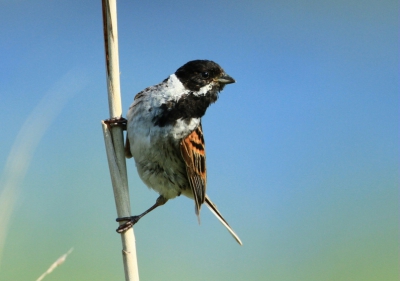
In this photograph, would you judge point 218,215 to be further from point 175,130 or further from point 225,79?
point 225,79

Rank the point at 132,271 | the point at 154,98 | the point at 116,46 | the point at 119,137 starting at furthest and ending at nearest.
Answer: the point at 154,98 < the point at 119,137 < the point at 116,46 < the point at 132,271

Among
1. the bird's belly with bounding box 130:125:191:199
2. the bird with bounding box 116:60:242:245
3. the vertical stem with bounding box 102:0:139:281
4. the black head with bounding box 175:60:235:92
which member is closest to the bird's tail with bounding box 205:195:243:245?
the bird with bounding box 116:60:242:245

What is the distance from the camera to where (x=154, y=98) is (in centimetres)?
198

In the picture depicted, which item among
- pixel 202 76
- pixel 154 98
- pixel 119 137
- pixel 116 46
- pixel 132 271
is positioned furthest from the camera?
pixel 202 76

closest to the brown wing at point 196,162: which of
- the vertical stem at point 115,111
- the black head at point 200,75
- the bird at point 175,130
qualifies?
the bird at point 175,130

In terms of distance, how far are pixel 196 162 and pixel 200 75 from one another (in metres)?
0.43

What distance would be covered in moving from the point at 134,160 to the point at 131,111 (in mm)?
240

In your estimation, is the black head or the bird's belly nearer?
the bird's belly

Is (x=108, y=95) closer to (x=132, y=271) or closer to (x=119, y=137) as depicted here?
(x=119, y=137)

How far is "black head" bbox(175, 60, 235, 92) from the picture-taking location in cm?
212

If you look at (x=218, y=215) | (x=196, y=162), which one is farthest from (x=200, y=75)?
(x=218, y=215)

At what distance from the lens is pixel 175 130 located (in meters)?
2.02

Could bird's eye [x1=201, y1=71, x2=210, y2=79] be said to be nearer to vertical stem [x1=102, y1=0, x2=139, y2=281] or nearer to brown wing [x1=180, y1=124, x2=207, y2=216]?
brown wing [x1=180, y1=124, x2=207, y2=216]

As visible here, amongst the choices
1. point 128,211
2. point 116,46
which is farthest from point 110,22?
point 128,211
